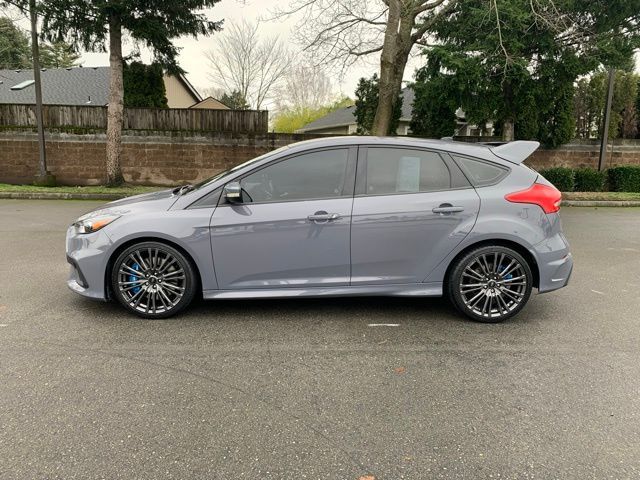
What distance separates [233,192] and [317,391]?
183 cm

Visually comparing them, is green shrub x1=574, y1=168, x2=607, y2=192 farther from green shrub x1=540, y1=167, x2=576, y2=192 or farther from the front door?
the front door

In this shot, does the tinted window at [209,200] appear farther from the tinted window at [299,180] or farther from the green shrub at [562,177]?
the green shrub at [562,177]

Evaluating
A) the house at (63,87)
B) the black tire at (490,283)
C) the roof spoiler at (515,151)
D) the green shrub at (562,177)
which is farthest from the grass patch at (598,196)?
the house at (63,87)

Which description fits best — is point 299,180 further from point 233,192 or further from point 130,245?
point 130,245

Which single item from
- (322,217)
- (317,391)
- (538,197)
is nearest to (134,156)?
(322,217)

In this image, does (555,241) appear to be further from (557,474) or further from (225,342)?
(225,342)

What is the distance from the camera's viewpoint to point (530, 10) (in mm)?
12750

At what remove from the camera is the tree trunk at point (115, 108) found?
14.4 metres

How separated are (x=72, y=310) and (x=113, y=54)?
12.4 meters

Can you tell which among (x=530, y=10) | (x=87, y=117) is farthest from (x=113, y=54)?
(x=530, y=10)

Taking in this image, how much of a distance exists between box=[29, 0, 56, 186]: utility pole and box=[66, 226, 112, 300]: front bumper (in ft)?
42.2

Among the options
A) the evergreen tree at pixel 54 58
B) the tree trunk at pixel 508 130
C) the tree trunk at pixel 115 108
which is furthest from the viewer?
the evergreen tree at pixel 54 58

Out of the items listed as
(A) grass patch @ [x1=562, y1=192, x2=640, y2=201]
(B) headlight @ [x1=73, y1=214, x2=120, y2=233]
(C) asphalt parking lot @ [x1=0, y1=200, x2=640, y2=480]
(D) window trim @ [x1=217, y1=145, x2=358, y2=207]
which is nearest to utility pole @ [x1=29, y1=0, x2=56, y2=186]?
(C) asphalt parking lot @ [x1=0, y1=200, x2=640, y2=480]

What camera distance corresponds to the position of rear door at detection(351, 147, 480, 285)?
13.6 ft
